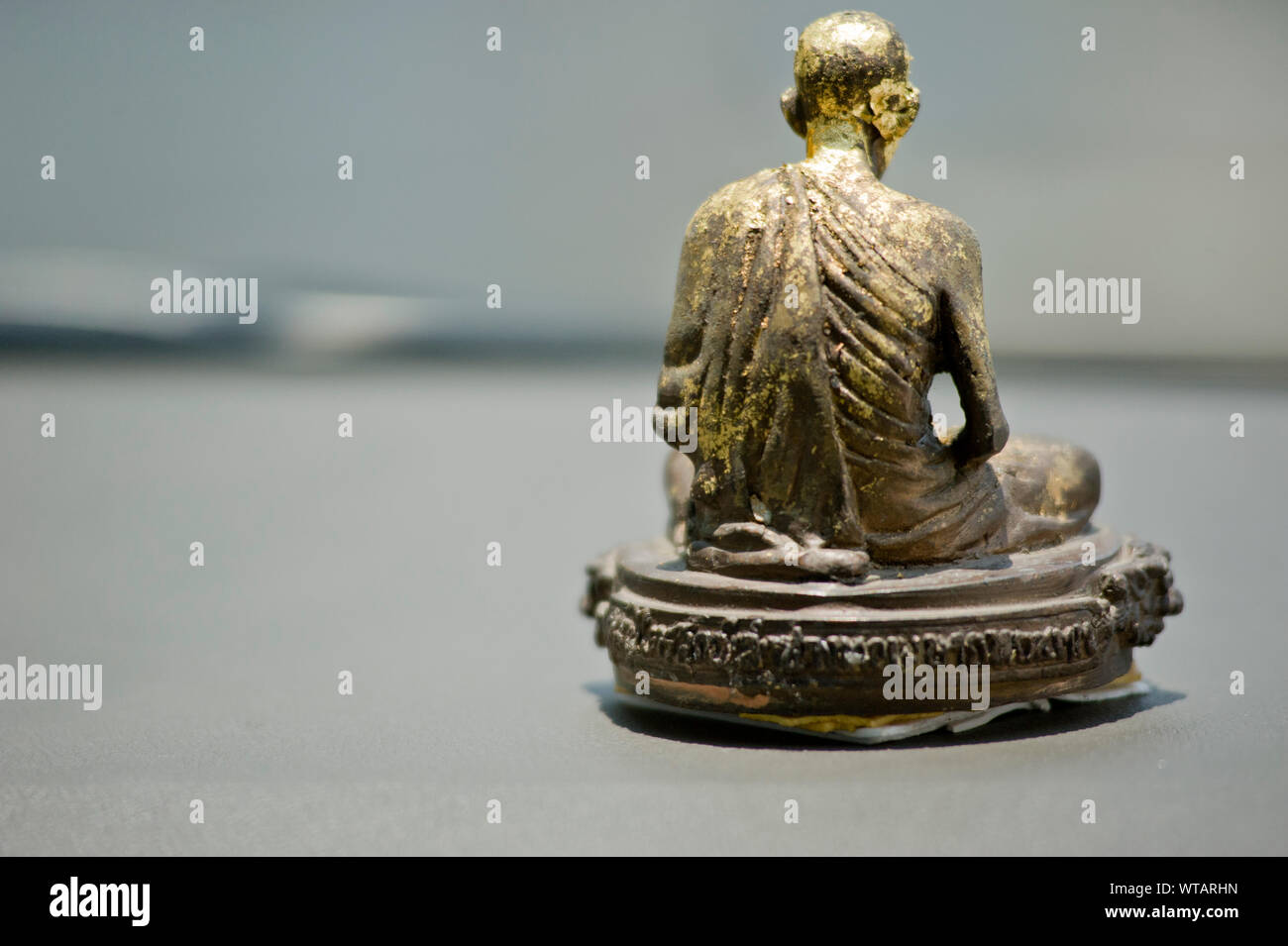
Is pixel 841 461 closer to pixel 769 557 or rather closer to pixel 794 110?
pixel 769 557

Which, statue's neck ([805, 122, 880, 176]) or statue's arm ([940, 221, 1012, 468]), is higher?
statue's neck ([805, 122, 880, 176])

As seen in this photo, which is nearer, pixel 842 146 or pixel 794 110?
pixel 842 146

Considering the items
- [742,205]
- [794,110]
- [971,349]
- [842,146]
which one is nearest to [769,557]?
[971,349]

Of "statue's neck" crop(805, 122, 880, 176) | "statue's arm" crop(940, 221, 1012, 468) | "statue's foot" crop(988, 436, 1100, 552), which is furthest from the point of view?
"statue's foot" crop(988, 436, 1100, 552)

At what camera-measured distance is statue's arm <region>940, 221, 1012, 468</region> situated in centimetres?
441

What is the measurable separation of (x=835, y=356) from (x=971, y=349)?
37 centimetres

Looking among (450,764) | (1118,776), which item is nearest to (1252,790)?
(1118,776)

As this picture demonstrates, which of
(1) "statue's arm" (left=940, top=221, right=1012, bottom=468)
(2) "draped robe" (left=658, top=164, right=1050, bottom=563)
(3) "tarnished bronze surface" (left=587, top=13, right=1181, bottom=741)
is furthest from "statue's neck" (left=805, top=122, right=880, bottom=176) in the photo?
(1) "statue's arm" (left=940, top=221, right=1012, bottom=468)

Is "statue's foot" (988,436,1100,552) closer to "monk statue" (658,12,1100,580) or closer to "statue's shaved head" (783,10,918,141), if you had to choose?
"monk statue" (658,12,1100,580)

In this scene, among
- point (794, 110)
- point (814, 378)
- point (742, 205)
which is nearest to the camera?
point (814, 378)

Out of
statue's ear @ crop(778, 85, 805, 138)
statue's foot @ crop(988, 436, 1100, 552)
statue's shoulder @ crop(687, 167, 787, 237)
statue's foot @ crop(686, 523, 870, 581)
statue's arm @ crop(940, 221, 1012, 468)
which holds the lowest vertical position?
statue's foot @ crop(686, 523, 870, 581)

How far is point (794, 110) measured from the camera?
4.70m

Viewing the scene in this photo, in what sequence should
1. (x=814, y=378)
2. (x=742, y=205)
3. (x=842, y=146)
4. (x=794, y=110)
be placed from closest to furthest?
1. (x=814, y=378)
2. (x=742, y=205)
3. (x=842, y=146)
4. (x=794, y=110)

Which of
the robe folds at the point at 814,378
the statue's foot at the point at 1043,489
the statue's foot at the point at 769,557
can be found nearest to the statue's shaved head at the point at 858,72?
the robe folds at the point at 814,378
